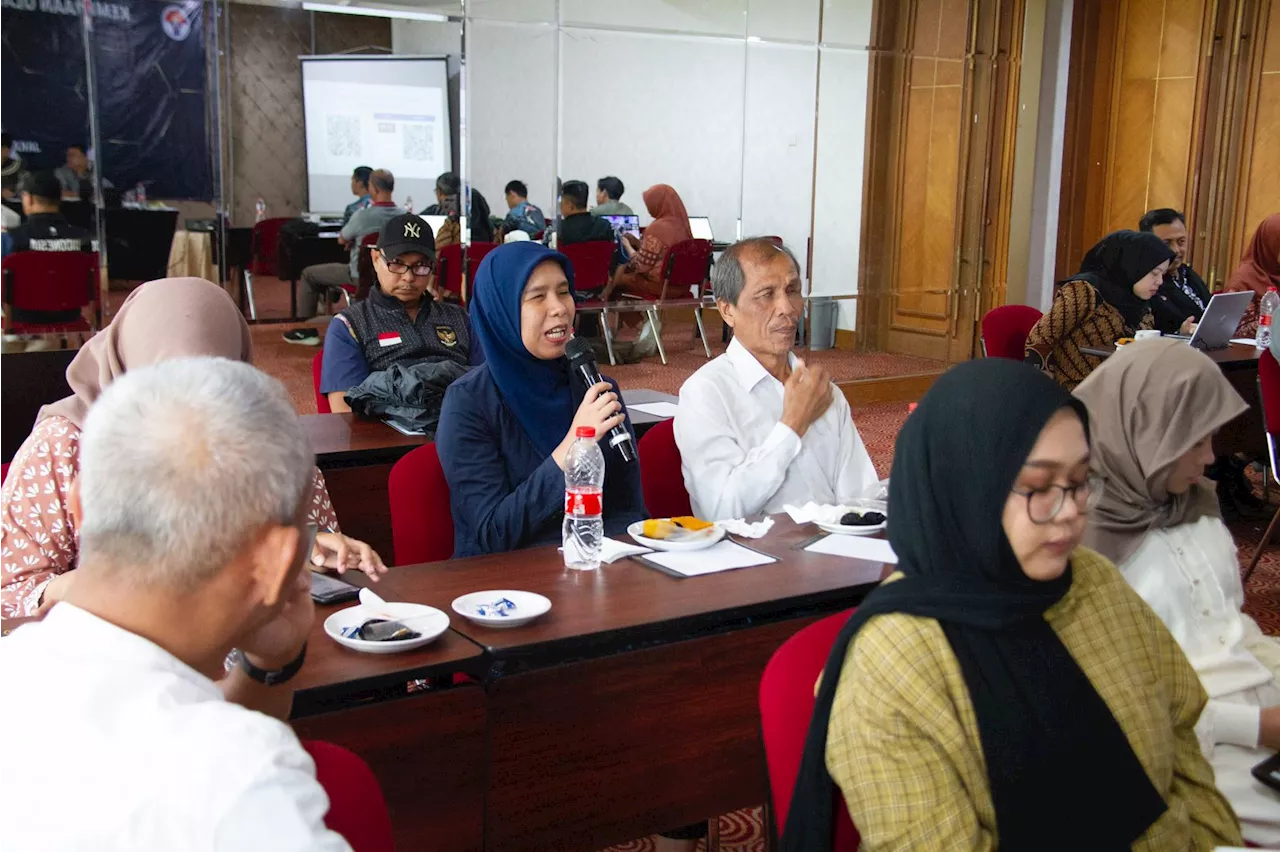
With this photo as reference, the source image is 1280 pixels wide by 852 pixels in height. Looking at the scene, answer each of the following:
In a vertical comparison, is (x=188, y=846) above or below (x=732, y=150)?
below

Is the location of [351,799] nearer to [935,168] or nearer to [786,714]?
[786,714]

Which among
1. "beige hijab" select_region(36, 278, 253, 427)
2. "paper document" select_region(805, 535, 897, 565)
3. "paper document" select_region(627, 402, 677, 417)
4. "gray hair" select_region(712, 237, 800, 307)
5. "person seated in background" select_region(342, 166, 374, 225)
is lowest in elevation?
"paper document" select_region(805, 535, 897, 565)

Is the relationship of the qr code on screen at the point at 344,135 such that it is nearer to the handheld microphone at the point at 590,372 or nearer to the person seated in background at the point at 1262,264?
the handheld microphone at the point at 590,372

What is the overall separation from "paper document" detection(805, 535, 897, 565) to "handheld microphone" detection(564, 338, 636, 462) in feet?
1.61

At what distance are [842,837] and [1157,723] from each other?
486 millimetres

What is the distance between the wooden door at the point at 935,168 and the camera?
841 centimetres

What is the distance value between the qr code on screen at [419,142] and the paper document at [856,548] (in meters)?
5.30

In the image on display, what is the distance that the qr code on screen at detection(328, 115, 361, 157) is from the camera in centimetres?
727

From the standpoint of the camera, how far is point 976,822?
59.4 inches

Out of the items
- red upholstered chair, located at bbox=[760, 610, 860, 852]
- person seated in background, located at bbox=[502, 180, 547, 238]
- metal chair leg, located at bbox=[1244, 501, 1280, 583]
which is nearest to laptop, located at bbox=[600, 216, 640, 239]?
person seated in background, located at bbox=[502, 180, 547, 238]

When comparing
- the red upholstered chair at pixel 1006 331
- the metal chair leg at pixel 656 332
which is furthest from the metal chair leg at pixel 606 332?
the red upholstered chair at pixel 1006 331

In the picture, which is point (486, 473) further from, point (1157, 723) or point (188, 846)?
point (188, 846)

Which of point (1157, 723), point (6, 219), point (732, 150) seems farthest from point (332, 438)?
point (732, 150)

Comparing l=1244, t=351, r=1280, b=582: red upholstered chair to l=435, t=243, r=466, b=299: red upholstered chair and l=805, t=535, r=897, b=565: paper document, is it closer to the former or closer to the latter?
l=805, t=535, r=897, b=565: paper document
